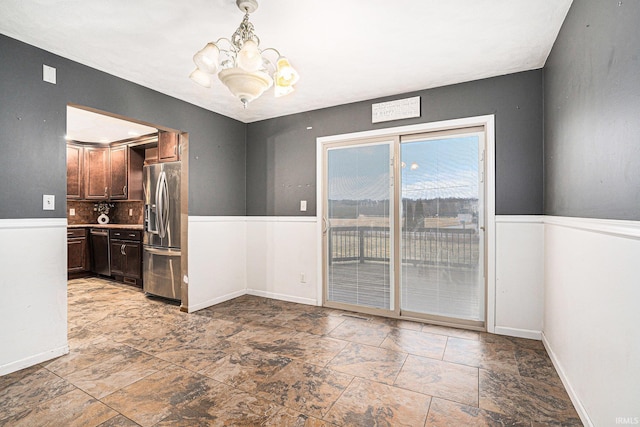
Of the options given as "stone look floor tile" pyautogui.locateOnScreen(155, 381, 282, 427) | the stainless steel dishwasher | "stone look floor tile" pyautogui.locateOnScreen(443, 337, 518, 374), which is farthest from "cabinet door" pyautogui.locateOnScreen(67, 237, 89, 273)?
"stone look floor tile" pyautogui.locateOnScreen(443, 337, 518, 374)

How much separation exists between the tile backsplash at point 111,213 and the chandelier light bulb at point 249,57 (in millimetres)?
4854

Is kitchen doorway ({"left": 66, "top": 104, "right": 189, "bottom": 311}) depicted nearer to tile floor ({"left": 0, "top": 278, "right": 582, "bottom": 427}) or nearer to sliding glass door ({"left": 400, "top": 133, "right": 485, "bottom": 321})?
tile floor ({"left": 0, "top": 278, "right": 582, "bottom": 427})

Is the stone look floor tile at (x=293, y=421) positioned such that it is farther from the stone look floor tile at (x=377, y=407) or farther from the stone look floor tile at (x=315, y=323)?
the stone look floor tile at (x=315, y=323)

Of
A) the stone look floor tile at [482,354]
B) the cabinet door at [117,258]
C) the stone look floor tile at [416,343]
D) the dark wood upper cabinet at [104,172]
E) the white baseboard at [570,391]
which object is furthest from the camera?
the dark wood upper cabinet at [104,172]

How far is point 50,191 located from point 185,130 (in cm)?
150

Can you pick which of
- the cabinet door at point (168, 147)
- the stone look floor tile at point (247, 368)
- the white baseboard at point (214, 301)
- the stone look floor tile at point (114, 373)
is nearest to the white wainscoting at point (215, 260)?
the white baseboard at point (214, 301)

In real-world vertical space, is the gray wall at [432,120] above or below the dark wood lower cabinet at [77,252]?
above

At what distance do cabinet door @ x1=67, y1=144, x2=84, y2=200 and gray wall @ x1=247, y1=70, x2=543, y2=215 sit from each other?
11.4 ft


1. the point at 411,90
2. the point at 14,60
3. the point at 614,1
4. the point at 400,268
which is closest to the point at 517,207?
the point at 400,268

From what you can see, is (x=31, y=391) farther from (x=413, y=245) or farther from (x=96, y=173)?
(x=96, y=173)

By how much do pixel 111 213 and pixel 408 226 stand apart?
5830 mm

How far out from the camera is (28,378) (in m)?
2.16

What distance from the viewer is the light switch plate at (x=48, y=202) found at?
243 cm

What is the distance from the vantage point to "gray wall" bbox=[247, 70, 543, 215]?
110 inches
